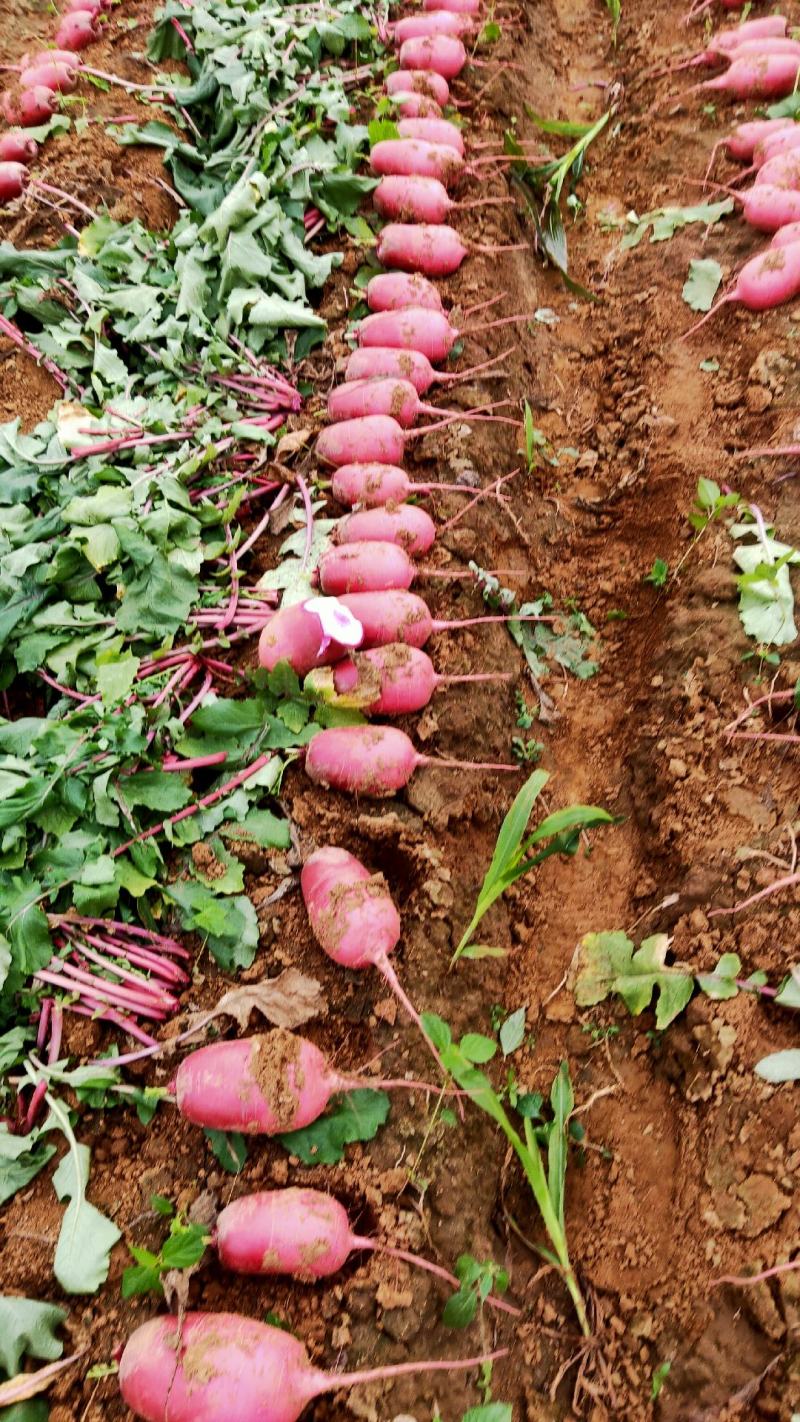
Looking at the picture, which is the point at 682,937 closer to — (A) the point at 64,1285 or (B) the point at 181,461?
(A) the point at 64,1285

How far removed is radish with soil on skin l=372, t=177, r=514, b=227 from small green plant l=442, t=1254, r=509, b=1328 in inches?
138

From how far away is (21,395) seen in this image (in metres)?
3.20

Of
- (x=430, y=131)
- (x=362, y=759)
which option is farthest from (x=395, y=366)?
(x=362, y=759)

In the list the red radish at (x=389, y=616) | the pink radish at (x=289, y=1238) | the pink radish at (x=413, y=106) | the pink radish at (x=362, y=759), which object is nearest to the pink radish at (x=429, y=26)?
the pink radish at (x=413, y=106)

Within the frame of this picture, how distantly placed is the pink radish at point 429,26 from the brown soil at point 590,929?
47.0 inches

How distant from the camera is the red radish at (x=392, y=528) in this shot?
8.94 feet

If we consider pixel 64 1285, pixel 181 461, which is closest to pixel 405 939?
pixel 64 1285

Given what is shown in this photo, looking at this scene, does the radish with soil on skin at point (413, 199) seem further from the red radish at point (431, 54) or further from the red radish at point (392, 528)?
the red radish at point (392, 528)

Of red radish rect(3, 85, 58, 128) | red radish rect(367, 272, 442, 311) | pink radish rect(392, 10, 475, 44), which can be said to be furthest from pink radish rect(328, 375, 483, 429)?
Result: red radish rect(3, 85, 58, 128)

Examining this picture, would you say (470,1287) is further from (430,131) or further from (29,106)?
(29,106)

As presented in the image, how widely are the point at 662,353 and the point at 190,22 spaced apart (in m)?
2.99

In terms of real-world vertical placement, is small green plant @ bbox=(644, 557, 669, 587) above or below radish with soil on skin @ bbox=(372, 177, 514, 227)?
Answer: below

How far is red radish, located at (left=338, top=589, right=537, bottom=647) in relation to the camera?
252 centimetres

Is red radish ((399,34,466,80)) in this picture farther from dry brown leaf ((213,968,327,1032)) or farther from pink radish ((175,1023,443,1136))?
pink radish ((175,1023,443,1136))
